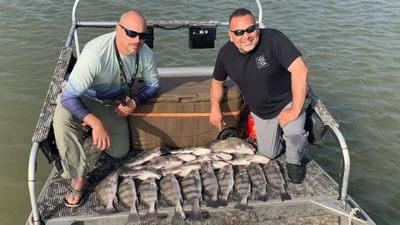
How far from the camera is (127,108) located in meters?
4.65

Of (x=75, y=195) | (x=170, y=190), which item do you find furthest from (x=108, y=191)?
(x=170, y=190)

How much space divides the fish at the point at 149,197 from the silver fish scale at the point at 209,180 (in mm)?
508

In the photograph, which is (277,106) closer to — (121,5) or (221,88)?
(221,88)

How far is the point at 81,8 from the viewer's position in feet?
39.2

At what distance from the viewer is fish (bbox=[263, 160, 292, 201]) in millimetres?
4469

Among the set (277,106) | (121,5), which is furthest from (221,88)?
(121,5)

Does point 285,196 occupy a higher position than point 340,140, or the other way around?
point 340,140

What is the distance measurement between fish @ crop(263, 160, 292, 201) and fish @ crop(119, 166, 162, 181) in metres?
1.15

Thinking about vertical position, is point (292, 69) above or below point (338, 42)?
above

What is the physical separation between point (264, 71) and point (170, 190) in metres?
1.55

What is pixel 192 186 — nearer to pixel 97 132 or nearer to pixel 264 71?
pixel 97 132

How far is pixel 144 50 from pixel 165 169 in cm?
128

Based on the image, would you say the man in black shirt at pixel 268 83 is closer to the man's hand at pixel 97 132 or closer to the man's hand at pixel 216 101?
the man's hand at pixel 216 101

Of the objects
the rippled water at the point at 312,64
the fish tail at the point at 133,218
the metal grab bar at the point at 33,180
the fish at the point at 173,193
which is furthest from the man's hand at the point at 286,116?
the metal grab bar at the point at 33,180
